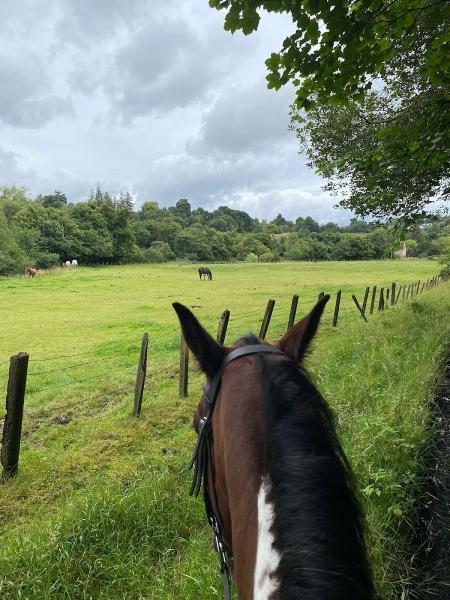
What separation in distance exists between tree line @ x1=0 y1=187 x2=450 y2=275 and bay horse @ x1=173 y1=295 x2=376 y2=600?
141 feet

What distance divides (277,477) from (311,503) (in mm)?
107

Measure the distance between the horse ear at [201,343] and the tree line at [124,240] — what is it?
141 feet

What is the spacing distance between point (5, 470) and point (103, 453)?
3.92ft

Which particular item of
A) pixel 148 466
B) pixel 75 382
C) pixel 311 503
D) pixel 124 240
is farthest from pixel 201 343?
pixel 124 240

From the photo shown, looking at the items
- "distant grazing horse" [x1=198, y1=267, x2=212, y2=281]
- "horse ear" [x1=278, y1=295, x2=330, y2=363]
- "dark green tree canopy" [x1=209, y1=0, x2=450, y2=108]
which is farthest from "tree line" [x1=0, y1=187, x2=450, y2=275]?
"horse ear" [x1=278, y1=295, x2=330, y2=363]

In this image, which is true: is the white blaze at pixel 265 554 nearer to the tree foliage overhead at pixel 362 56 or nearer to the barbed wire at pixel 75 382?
the tree foliage overhead at pixel 362 56

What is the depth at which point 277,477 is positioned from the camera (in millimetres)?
1033

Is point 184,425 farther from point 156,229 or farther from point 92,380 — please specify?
point 156,229

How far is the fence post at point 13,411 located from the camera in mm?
4555

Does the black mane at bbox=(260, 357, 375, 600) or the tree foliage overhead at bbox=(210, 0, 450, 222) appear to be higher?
the tree foliage overhead at bbox=(210, 0, 450, 222)

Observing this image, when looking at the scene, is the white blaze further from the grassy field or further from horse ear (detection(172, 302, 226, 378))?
the grassy field

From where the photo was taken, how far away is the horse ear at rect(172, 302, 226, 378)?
142 centimetres

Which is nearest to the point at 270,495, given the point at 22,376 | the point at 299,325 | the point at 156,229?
the point at 299,325

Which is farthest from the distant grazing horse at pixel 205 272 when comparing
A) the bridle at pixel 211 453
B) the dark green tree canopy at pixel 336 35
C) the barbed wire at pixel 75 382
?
the bridle at pixel 211 453
